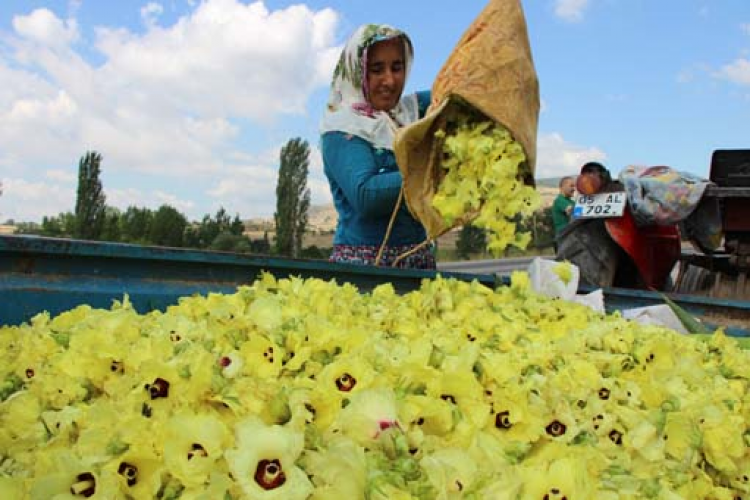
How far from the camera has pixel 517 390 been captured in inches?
44.5

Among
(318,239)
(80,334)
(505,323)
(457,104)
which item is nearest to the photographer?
(80,334)

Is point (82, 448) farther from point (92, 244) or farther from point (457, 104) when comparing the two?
point (457, 104)

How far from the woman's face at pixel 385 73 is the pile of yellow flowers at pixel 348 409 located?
1940mm

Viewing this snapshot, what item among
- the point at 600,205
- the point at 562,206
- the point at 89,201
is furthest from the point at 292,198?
the point at 600,205

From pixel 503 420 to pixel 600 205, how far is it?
16.6ft

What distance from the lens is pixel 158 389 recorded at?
3.30 ft

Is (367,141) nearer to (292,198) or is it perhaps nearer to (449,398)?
(449,398)

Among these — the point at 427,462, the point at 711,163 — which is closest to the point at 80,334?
the point at 427,462

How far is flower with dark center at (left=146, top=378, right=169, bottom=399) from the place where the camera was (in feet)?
3.28

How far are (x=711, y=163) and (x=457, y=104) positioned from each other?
14.3 ft

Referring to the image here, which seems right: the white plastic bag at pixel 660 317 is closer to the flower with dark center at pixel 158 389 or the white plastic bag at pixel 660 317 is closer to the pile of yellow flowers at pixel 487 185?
the pile of yellow flowers at pixel 487 185

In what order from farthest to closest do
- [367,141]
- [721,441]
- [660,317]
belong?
[367,141] → [660,317] → [721,441]

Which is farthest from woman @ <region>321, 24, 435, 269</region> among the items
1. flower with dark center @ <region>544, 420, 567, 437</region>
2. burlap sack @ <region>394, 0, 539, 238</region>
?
flower with dark center @ <region>544, 420, 567, 437</region>

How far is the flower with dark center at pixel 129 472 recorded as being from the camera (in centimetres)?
83
